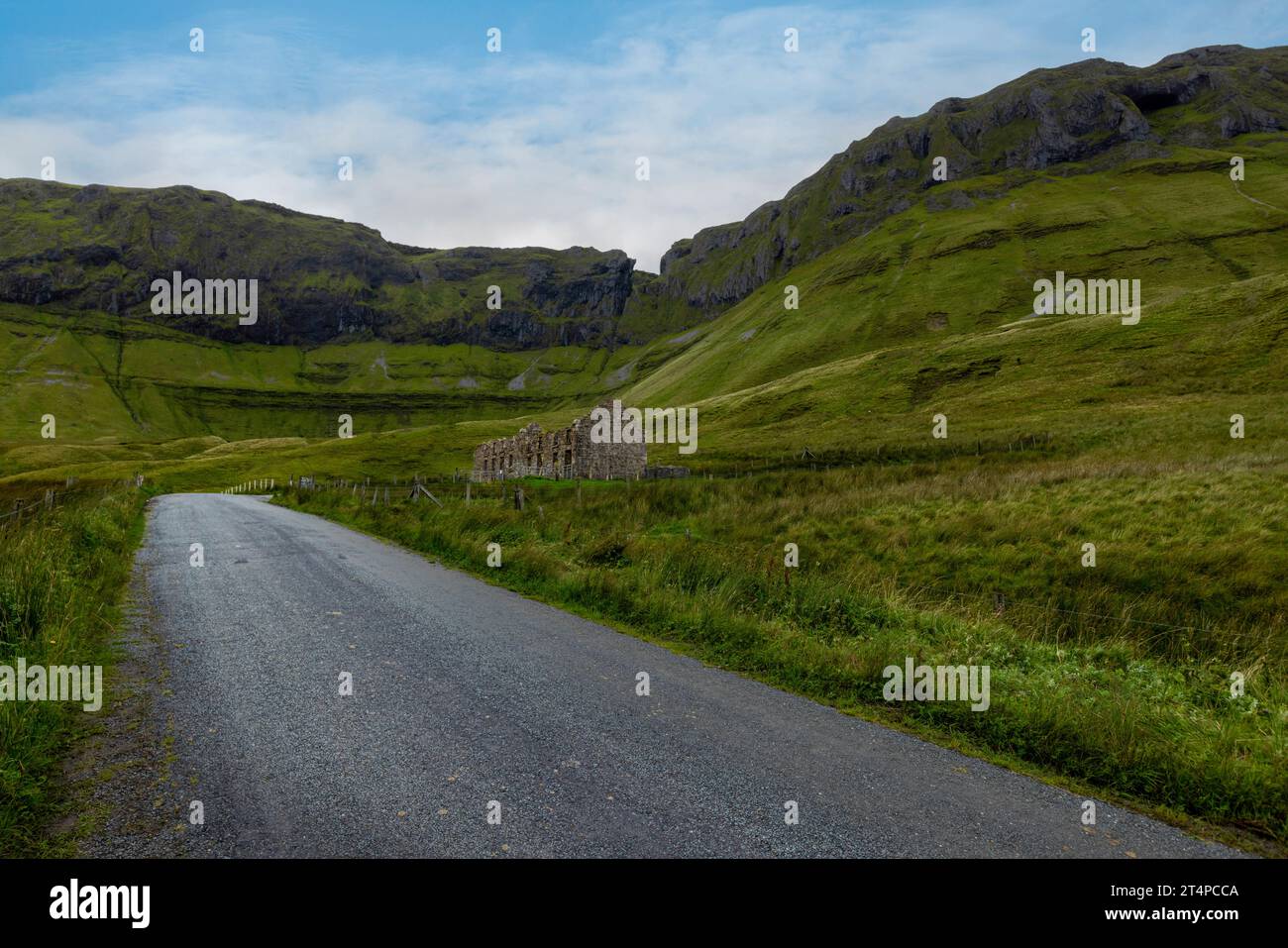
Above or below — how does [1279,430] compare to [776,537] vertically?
above

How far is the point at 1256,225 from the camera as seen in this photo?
116 m

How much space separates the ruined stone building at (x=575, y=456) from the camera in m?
48.5

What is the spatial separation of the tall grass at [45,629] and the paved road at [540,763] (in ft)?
2.32

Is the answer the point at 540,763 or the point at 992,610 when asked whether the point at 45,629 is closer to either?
the point at 540,763

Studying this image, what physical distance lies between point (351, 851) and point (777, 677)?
5852mm

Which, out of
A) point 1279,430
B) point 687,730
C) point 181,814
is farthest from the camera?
point 1279,430

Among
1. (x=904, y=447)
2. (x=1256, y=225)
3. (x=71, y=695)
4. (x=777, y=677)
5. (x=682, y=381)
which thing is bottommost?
(x=777, y=677)

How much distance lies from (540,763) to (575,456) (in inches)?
1712

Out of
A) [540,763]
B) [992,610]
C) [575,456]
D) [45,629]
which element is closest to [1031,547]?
[992,610]

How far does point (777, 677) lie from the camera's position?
8.52m
